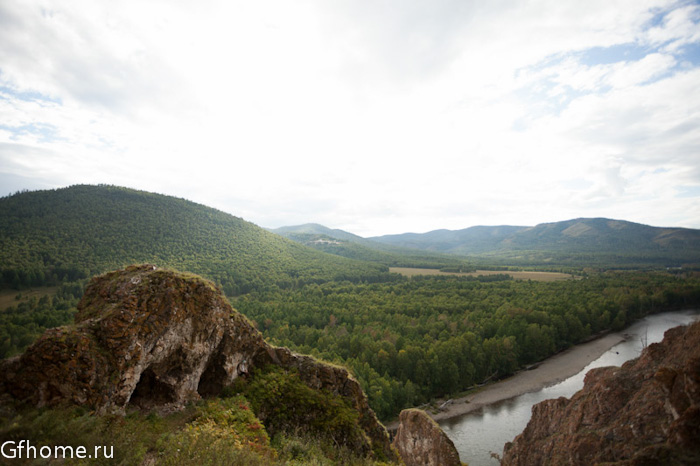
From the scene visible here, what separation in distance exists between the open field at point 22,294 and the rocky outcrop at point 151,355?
5785cm

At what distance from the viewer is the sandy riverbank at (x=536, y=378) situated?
42.5 m

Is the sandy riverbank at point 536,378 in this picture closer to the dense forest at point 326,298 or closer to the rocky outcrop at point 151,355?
the dense forest at point 326,298

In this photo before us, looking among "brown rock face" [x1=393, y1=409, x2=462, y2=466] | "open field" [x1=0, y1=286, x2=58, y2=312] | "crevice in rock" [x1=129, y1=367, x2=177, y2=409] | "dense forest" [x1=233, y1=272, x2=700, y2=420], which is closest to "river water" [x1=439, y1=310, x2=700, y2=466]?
"dense forest" [x1=233, y1=272, x2=700, y2=420]

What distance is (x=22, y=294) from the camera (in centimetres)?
5528

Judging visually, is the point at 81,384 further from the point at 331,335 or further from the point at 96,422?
the point at 331,335

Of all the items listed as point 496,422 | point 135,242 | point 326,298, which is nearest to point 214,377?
point 496,422

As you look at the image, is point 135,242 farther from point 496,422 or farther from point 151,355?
point 496,422

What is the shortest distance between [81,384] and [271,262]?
10284 cm

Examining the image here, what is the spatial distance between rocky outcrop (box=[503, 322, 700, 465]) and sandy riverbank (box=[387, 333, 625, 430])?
2129cm

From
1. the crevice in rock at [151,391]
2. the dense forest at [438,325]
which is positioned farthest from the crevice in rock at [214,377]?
the dense forest at [438,325]

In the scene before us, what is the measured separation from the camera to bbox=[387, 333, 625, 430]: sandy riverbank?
42531 mm

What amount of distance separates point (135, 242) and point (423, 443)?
93758 mm

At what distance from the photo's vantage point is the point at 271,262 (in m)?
110

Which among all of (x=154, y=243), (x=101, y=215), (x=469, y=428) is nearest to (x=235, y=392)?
(x=469, y=428)
